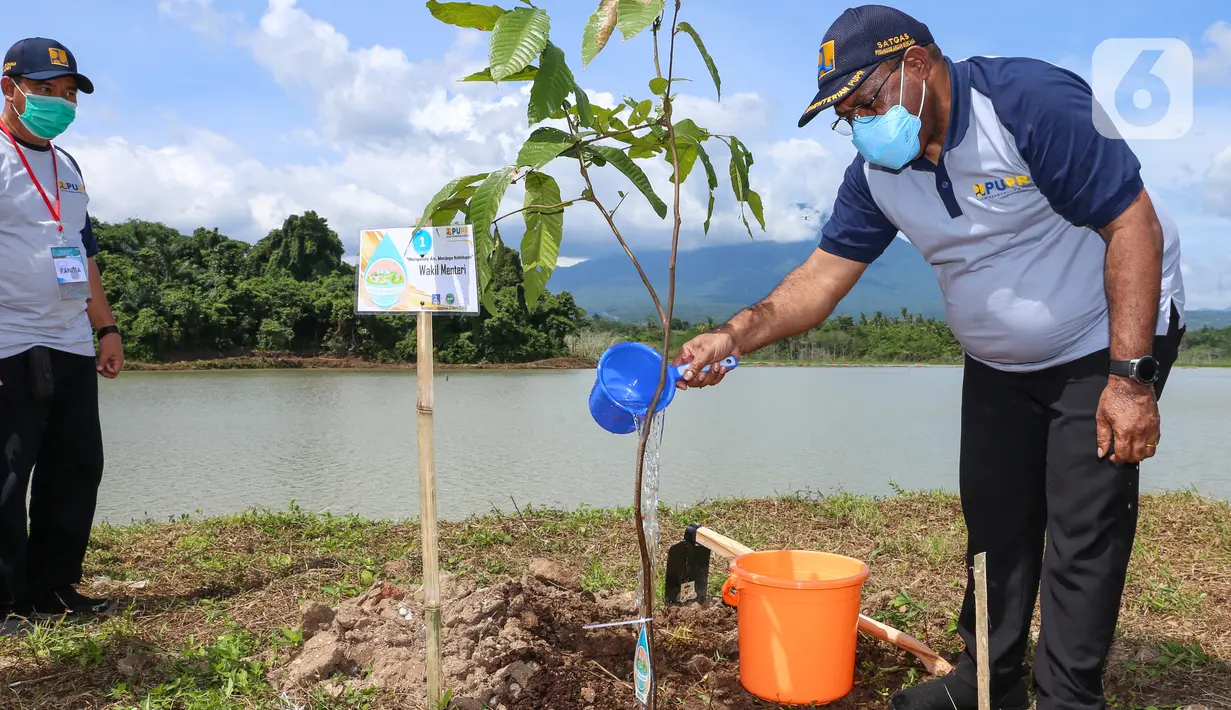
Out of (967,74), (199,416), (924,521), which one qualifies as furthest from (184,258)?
(967,74)

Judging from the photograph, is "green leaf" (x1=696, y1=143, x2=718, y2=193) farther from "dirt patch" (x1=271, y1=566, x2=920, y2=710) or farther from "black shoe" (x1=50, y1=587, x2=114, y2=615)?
"black shoe" (x1=50, y1=587, x2=114, y2=615)

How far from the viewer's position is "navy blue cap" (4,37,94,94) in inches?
116

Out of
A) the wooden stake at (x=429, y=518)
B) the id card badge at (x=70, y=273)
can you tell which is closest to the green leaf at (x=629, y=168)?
the wooden stake at (x=429, y=518)

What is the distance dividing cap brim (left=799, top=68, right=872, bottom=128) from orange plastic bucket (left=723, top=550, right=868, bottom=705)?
114 cm

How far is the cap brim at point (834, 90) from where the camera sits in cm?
180

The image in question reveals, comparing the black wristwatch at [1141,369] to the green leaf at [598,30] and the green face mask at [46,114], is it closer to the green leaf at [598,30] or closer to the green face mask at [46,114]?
the green leaf at [598,30]

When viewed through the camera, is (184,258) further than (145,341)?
Yes

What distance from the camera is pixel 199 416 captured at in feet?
32.0

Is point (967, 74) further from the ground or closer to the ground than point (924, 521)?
further from the ground

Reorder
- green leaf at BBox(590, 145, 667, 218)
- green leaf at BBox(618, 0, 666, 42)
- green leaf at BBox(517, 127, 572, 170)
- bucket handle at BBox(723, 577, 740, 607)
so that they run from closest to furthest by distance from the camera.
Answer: green leaf at BBox(618, 0, 666, 42) → green leaf at BBox(517, 127, 572, 170) → green leaf at BBox(590, 145, 667, 218) → bucket handle at BBox(723, 577, 740, 607)

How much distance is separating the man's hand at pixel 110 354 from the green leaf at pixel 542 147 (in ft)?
8.10

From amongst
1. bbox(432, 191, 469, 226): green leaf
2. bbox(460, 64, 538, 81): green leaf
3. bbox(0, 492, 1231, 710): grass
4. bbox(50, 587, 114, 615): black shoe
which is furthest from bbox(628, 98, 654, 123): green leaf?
bbox(50, 587, 114, 615): black shoe

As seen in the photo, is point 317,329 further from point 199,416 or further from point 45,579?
point 45,579

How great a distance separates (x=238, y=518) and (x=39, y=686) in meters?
2.06
